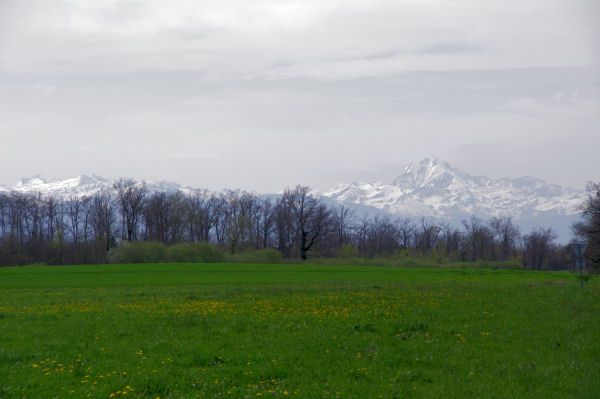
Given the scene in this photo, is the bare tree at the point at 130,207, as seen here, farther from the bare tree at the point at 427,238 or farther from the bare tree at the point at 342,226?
the bare tree at the point at 427,238

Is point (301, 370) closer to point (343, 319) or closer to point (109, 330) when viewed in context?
point (343, 319)

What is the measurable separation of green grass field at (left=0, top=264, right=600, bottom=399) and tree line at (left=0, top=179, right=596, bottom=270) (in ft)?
271

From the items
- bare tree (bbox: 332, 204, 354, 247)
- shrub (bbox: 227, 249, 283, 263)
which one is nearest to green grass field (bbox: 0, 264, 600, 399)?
shrub (bbox: 227, 249, 283, 263)

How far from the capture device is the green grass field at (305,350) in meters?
11.1

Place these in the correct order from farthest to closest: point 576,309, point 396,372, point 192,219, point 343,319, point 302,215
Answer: point 192,219 → point 302,215 → point 576,309 → point 343,319 → point 396,372

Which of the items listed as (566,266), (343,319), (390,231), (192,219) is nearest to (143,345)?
(343,319)

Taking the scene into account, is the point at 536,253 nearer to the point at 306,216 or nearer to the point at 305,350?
the point at 306,216

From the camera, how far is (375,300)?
84.7ft

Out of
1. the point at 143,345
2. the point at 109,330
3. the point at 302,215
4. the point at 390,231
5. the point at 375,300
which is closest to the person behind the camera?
the point at 143,345

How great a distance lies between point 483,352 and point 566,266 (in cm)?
18218

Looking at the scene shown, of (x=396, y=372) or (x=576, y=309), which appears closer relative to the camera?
(x=396, y=372)

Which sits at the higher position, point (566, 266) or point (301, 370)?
point (301, 370)


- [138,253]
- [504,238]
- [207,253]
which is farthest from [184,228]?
[504,238]

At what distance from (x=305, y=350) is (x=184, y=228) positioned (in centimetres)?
11485
